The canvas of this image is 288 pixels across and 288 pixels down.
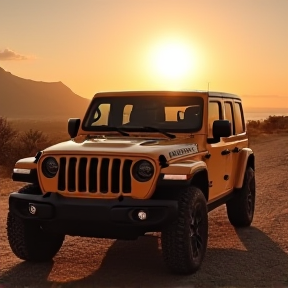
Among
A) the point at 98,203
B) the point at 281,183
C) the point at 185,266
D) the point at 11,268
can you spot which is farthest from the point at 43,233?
the point at 281,183

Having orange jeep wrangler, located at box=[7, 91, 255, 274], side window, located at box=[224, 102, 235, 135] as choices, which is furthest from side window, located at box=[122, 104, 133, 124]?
side window, located at box=[224, 102, 235, 135]

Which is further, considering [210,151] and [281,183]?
[281,183]

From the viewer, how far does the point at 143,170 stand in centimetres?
546

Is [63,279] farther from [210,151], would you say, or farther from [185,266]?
[210,151]

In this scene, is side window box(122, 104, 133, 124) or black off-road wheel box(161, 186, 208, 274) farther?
side window box(122, 104, 133, 124)

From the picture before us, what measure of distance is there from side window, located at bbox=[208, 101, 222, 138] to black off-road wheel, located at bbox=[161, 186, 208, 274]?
49.5 inches

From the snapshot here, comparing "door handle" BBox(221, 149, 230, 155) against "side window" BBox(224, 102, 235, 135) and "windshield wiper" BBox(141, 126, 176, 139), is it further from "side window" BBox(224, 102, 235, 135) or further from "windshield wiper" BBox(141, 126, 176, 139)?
Answer: "windshield wiper" BBox(141, 126, 176, 139)

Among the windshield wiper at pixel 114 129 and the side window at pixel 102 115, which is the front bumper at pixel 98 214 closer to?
the windshield wiper at pixel 114 129

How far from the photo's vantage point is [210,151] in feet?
22.0

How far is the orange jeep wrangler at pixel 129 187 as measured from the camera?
5.40m

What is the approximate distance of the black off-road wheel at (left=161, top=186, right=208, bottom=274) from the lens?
5.49m

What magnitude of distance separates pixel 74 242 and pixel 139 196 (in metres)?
2.34

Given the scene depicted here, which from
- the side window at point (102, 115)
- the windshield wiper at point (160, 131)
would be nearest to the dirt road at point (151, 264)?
the windshield wiper at point (160, 131)

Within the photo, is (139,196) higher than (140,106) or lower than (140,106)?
lower
